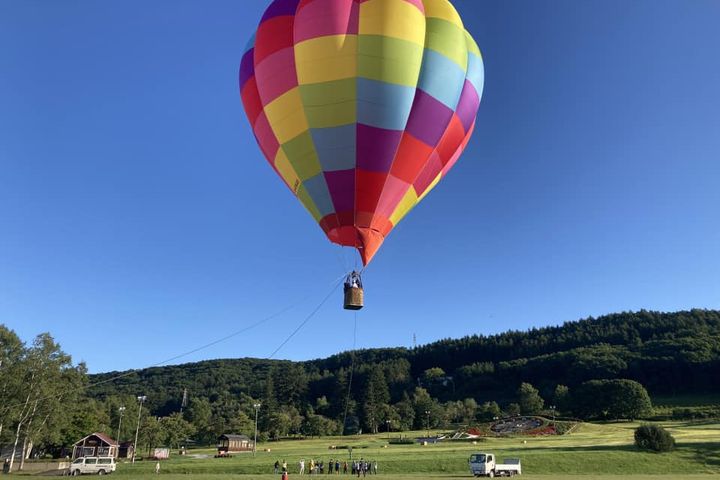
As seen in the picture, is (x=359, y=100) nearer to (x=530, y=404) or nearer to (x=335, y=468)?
(x=335, y=468)

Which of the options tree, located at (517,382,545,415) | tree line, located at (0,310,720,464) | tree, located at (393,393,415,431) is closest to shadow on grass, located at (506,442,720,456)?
tree line, located at (0,310,720,464)

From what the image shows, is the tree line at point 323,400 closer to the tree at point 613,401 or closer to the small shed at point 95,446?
the tree at point 613,401

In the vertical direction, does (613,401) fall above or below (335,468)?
above

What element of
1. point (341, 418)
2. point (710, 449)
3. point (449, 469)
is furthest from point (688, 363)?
point (449, 469)

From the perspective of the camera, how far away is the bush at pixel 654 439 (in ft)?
143

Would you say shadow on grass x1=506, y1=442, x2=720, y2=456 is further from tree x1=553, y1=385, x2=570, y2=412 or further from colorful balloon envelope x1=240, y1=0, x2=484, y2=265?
tree x1=553, y1=385, x2=570, y2=412

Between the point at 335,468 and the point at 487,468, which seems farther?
the point at 335,468

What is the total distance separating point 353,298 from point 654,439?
3602cm

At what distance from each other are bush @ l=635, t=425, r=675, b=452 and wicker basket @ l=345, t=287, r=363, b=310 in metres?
35.5

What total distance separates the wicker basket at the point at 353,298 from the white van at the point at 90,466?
31820 mm

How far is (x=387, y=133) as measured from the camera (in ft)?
69.3

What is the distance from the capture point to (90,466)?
41.7 m

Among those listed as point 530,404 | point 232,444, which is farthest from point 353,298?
point 530,404

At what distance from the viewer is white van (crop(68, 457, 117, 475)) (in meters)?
41.2
